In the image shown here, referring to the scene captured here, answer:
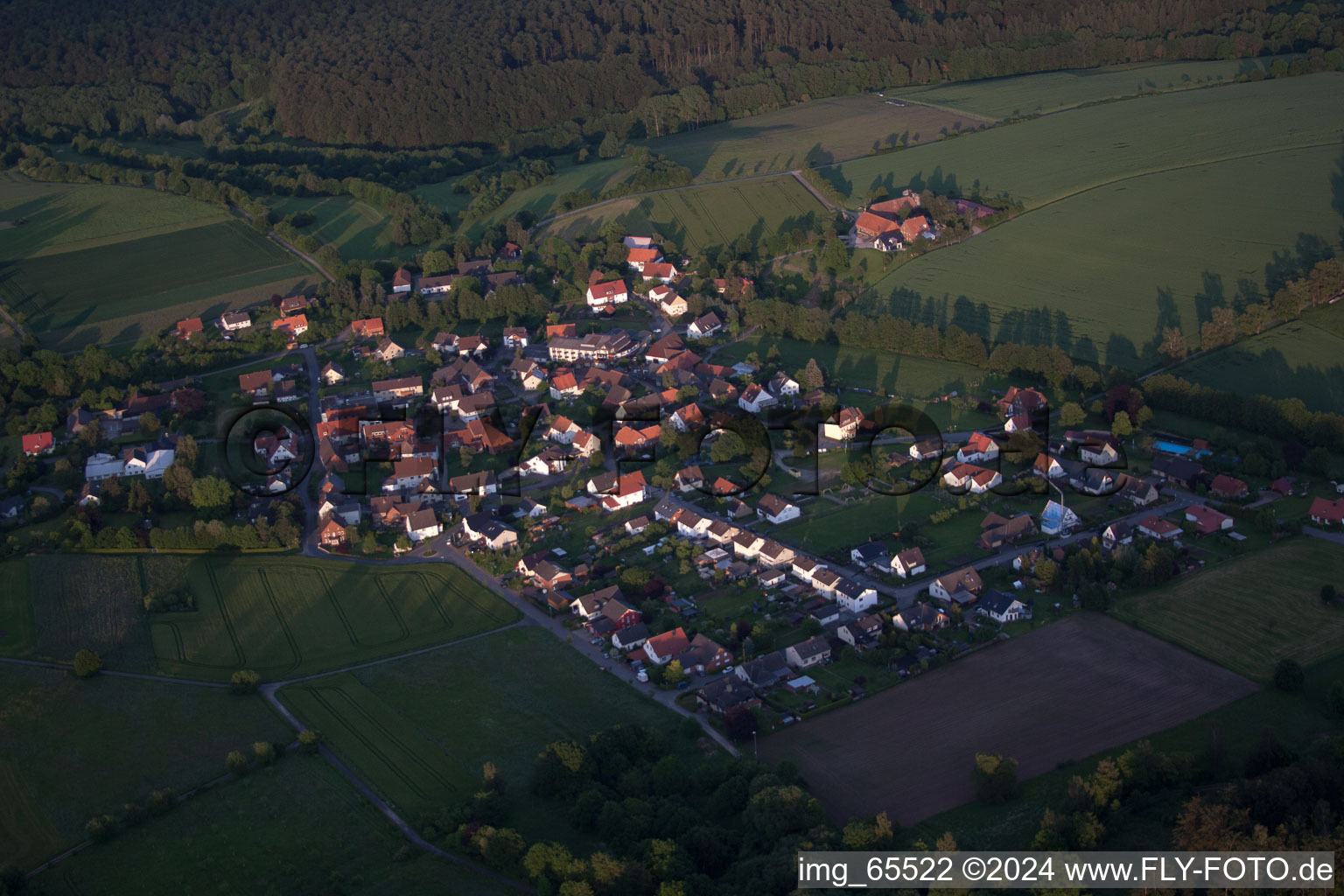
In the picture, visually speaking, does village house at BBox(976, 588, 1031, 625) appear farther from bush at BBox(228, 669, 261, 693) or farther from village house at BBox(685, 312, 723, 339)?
village house at BBox(685, 312, 723, 339)

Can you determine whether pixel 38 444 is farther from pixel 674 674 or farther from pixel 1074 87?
pixel 1074 87

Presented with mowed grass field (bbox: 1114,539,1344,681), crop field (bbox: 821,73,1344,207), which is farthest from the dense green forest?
mowed grass field (bbox: 1114,539,1344,681)

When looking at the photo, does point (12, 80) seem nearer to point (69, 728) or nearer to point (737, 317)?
point (737, 317)

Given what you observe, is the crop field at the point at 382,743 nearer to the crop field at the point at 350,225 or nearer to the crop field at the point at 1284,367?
the crop field at the point at 1284,367

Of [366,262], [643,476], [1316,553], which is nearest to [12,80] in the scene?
[366,262]

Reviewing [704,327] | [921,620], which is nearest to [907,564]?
[921,620]

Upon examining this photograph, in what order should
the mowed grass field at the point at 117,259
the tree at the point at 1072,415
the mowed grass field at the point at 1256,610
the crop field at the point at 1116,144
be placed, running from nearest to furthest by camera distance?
1. the mowed grass field at the point at 1256,610
2. the tree at the point at 1072,415
3. the mowed grass field at the point at 117,259
4. the crop field at the point at 1116,144

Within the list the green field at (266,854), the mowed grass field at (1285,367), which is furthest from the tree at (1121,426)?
the green field at (266,854)
